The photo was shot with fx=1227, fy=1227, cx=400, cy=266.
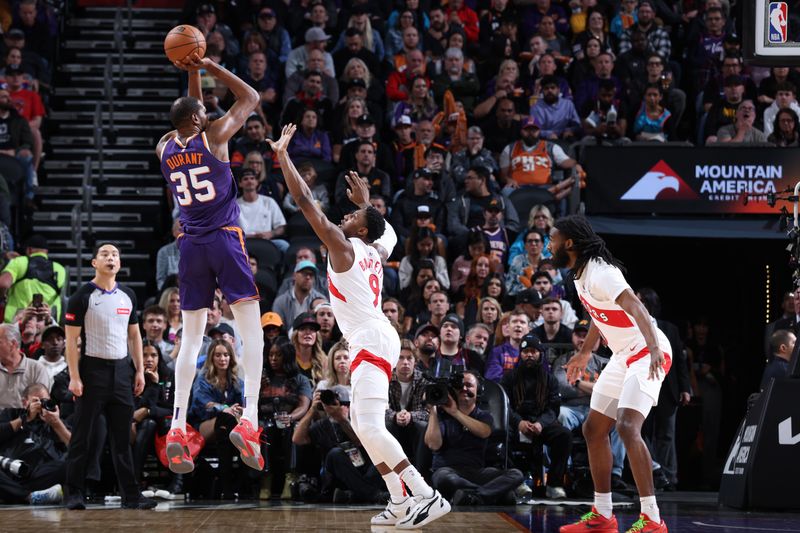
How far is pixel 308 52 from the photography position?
58.0 ft

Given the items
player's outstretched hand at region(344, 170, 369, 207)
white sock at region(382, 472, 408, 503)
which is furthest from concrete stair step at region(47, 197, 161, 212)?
white sock at region(382, 472, 408, 503)

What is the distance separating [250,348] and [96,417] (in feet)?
8.29

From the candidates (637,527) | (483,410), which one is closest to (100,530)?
(637,527)

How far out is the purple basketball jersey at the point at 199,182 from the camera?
866 centimetres

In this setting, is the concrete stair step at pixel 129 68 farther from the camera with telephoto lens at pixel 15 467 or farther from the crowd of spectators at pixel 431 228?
the camera with telephoto lens at pixel 15 467

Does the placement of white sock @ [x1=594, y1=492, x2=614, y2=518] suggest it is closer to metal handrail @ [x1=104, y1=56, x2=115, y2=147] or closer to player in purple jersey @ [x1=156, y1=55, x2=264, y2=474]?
player in purple jersey @ [x1=156, y1=55, x2=264, y2=474]

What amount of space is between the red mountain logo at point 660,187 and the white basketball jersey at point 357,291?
7.03 m

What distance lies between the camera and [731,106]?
54.8 ft

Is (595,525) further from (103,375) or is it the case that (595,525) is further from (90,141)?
(90,141)

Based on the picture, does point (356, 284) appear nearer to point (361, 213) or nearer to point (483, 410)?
point (361, 213)

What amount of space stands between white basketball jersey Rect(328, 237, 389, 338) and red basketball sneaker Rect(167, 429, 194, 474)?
1398 mm

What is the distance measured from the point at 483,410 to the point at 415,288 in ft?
8.31

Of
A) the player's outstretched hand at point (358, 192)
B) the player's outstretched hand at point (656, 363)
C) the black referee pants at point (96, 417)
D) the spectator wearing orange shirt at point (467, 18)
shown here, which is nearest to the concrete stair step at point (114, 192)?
the spectator wearing orange shirt at point (467, 18)

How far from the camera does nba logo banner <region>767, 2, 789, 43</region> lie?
1009cm
